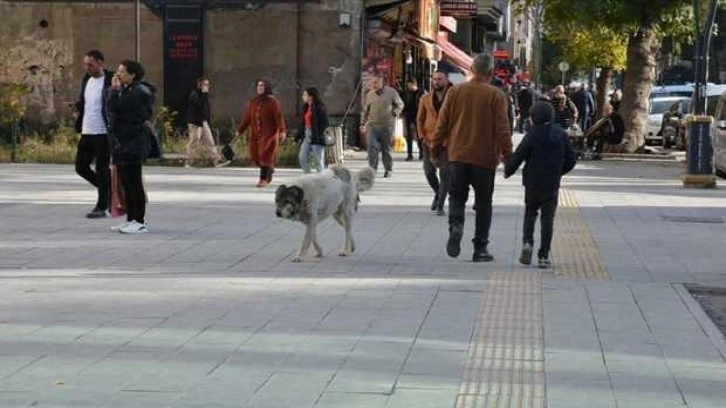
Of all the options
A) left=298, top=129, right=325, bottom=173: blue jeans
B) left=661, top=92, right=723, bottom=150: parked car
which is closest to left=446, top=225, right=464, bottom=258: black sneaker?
left=298, top=129, right=325, bottom=173: blue jeans

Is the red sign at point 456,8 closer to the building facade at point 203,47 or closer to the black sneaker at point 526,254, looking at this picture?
the building facade at point 203,47

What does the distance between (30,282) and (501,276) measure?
3535 mm

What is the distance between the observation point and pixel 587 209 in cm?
1616

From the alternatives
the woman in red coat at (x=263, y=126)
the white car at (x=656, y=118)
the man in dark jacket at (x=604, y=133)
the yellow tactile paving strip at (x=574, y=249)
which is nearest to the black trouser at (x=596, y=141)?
the man in dark jacket at (x=604, y=133)

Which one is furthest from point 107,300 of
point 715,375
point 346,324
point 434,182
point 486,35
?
point 486,35

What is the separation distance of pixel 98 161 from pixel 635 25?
16762mm

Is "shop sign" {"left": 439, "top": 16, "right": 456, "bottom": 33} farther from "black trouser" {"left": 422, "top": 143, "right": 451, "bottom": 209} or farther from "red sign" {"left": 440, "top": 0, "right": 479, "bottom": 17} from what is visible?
"black trouser" {"left": 422, "top": 143, "right": 451, "bottom": 209}

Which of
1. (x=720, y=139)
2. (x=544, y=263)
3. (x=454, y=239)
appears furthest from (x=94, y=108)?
(x=720, y=139)

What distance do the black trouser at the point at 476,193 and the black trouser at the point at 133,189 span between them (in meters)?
3.25

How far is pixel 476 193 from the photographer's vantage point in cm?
1089

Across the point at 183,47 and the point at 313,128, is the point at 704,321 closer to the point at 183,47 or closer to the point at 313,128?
the point at 313,128

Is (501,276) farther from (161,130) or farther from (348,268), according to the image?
(161,130)

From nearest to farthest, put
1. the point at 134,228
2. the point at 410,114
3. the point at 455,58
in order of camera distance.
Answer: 1. the point at 134,228
2. the point at 410,114
3. the point at 455,58

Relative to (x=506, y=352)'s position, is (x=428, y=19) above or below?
above
